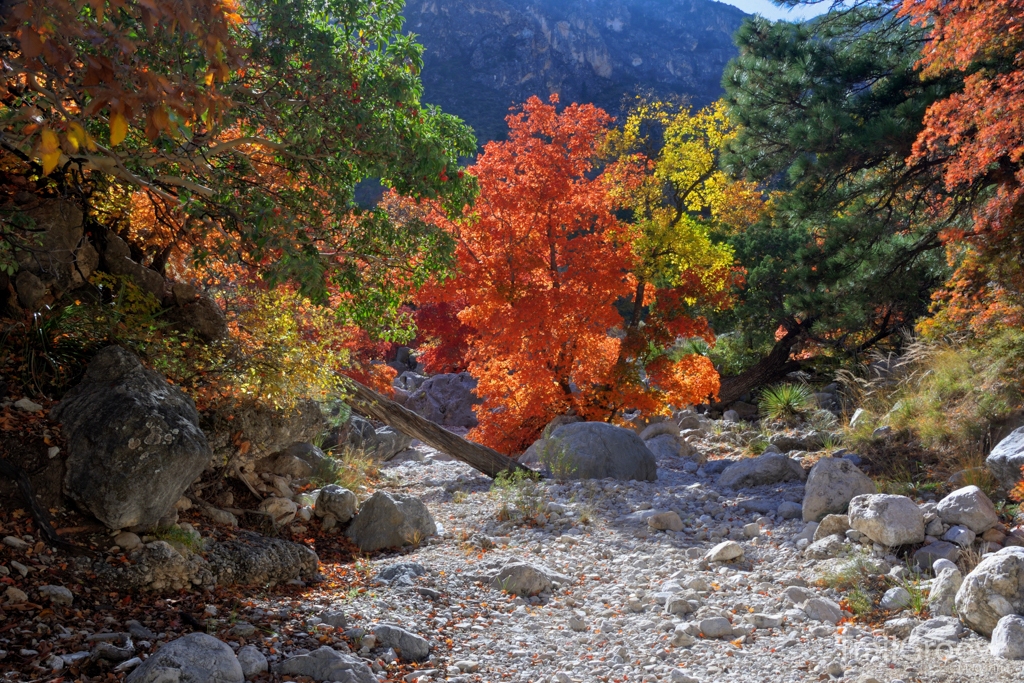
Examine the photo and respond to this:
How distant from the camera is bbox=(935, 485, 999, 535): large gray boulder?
5.41 meters

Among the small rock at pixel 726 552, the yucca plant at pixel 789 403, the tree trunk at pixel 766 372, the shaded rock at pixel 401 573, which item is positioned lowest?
the shaded rock at pixel 401 573

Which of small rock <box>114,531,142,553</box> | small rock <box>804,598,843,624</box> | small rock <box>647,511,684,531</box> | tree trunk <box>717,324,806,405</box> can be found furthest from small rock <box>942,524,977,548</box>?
tree trunk <box>717,324,806,405</box>

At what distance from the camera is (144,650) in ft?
11.5

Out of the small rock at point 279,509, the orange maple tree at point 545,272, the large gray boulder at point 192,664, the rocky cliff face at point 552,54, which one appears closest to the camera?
the large gray boulder at point 192,664

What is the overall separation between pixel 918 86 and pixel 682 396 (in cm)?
514

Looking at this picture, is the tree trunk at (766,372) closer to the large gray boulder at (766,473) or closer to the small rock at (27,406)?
the large gray boulder at (766,473)

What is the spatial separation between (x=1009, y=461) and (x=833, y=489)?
4.50 ft

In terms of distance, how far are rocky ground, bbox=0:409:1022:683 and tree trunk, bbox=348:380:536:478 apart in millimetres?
1817

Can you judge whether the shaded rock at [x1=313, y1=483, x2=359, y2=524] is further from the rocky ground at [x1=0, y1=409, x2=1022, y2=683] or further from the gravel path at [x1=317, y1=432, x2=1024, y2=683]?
the gravel path at [x1=317, y1=432, x2=1024, y2=683]

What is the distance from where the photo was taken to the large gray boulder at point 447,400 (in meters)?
18.2

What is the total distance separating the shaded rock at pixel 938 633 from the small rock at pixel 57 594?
4.70 metres

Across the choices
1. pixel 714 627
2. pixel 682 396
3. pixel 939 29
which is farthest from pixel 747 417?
pixel 714 627

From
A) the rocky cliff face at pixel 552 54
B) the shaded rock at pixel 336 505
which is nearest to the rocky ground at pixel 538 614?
the shaded rock at pixel 336 505

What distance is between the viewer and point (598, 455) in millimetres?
8867
